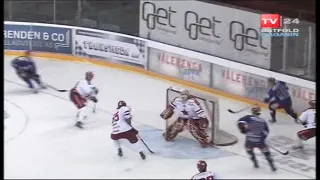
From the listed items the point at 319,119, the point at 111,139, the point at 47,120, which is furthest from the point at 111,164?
the point at 319,119

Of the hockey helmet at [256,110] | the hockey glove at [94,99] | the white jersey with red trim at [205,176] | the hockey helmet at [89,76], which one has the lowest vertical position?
the white jersey with red trim at [205,176]

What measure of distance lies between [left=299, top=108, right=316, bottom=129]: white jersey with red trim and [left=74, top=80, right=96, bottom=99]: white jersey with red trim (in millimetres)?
1164

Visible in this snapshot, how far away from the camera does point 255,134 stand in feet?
12.5

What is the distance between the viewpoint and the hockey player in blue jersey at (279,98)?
388 centimetres

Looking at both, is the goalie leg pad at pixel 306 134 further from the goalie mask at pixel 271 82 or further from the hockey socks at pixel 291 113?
the goalie mask at pixel 271 82

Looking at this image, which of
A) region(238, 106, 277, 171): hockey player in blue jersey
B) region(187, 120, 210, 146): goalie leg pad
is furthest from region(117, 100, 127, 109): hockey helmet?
region(238, 106, 277, 171): hockey player in blue jersey

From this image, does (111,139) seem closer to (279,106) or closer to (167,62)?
(167,62)

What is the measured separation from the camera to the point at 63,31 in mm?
3930

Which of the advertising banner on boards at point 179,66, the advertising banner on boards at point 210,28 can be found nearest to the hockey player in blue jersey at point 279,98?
the advertising banner on boards at point 210,28

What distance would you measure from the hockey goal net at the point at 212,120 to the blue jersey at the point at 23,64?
2.49 ft

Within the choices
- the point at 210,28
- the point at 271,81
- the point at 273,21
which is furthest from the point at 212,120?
the point at 273,21

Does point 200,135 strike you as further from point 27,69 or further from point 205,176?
point 27,69

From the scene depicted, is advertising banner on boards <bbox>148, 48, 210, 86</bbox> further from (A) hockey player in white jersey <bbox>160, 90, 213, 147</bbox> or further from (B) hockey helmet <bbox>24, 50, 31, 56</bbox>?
(B) hockey helmet <bbox>24, 50, 31, 56</bbox>

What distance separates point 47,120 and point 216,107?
3.02ft
